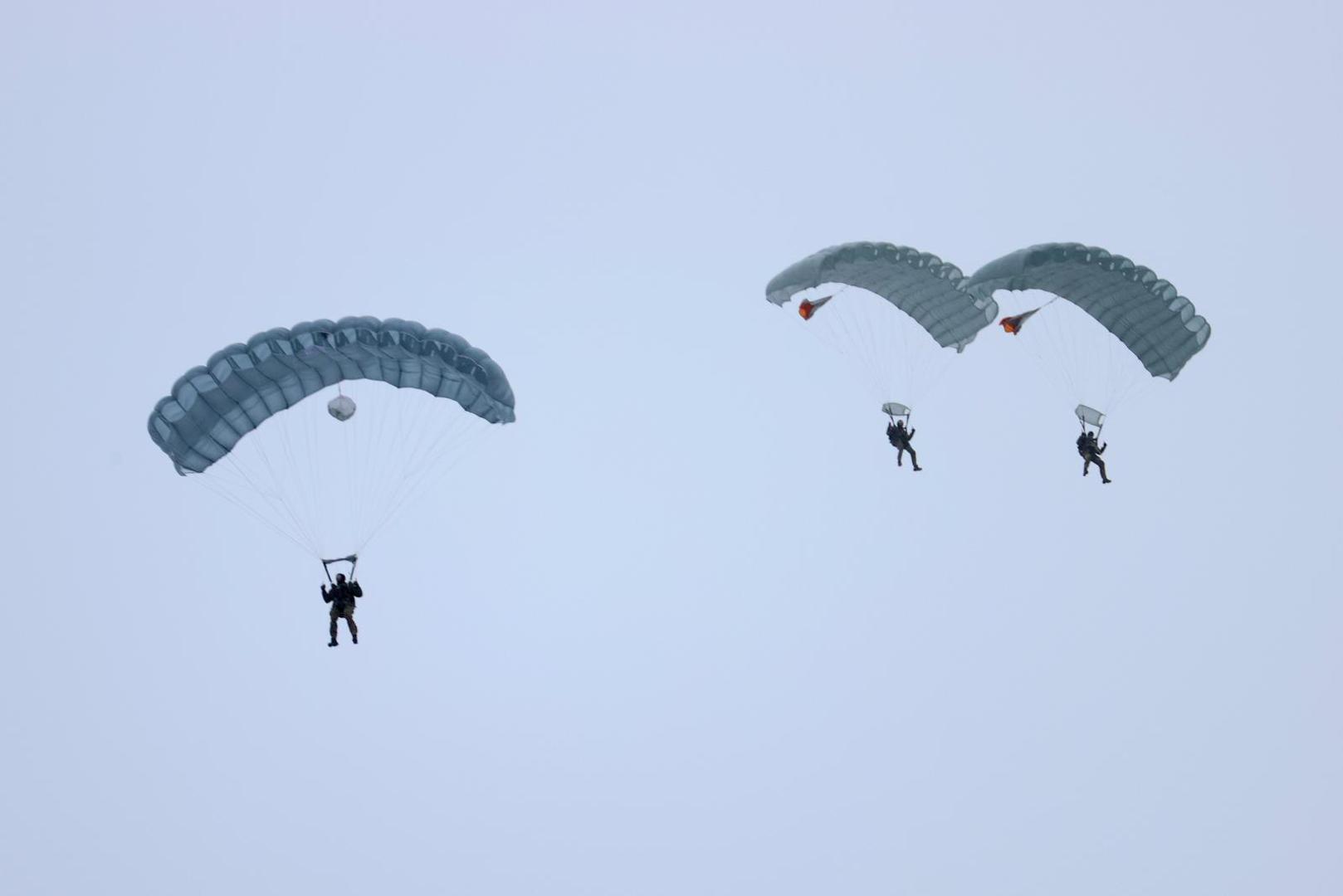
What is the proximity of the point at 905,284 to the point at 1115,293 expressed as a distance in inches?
146

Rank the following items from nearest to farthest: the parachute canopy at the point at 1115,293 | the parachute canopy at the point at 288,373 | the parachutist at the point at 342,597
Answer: the parachute canopy at the point at 288,373 → the parachutist at the point at 342,597 → the parachute canopy at the point at 1115,293

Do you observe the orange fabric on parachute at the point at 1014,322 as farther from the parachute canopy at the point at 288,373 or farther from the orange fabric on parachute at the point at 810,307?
the parachute canopy at the point at 288,373

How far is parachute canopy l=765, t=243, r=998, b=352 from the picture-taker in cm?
3675

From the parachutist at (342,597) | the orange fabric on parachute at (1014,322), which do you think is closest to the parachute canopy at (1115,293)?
the orange fabric on parachute at (1014,322)

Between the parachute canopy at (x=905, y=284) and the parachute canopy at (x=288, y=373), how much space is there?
633 centimetres

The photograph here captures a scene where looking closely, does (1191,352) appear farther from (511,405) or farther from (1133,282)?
(511,405)

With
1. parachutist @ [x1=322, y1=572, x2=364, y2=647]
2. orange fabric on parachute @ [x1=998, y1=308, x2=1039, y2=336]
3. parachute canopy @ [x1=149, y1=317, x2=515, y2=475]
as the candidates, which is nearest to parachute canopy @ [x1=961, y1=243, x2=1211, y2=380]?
orange fabric on parachute @ [x1=998, y1=308, x2=1039, y2=336]

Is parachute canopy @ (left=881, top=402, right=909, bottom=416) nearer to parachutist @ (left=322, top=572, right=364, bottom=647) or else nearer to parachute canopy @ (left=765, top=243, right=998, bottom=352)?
parachute canopy @ (left=765, top=243, right=998, bottom=352)

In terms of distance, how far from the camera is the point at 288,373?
32219 millimetres

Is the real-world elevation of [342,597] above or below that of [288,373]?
below

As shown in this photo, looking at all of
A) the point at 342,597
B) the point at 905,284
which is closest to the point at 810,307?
the point at 905,284

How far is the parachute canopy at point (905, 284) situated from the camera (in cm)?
3675

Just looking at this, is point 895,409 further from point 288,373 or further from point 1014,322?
point 288,373

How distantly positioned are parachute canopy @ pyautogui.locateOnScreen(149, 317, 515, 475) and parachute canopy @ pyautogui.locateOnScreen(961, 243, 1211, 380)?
932 cm
